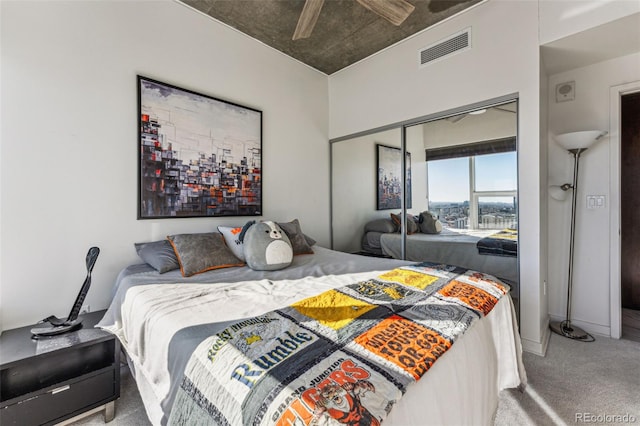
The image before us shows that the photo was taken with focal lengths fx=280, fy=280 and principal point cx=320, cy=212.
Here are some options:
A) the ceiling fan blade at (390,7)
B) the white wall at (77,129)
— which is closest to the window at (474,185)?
the ceiling fan blade at (390,7)

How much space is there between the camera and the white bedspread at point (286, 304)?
95cm

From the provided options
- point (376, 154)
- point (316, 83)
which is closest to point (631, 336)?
point (376, 154)

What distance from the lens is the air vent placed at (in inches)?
105

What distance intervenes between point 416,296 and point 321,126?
2.94 meters

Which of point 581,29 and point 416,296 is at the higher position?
point 581,29

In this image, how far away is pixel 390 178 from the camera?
3.28m

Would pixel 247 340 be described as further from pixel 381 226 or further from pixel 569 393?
pixel 381 226

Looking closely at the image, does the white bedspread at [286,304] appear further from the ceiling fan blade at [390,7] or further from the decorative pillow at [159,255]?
the ceiling fan blade at [390,7]

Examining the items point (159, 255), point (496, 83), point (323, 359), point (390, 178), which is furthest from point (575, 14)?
point (159, 255)

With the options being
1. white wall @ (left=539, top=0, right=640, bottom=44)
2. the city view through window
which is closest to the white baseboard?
the city view through window

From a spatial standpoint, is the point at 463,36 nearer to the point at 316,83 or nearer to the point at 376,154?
the point at 376,154

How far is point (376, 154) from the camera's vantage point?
3.45 meters

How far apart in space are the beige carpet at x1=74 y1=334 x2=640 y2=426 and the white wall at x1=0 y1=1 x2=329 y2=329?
872 millimetres

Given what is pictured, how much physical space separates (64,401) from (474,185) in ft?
11.0
